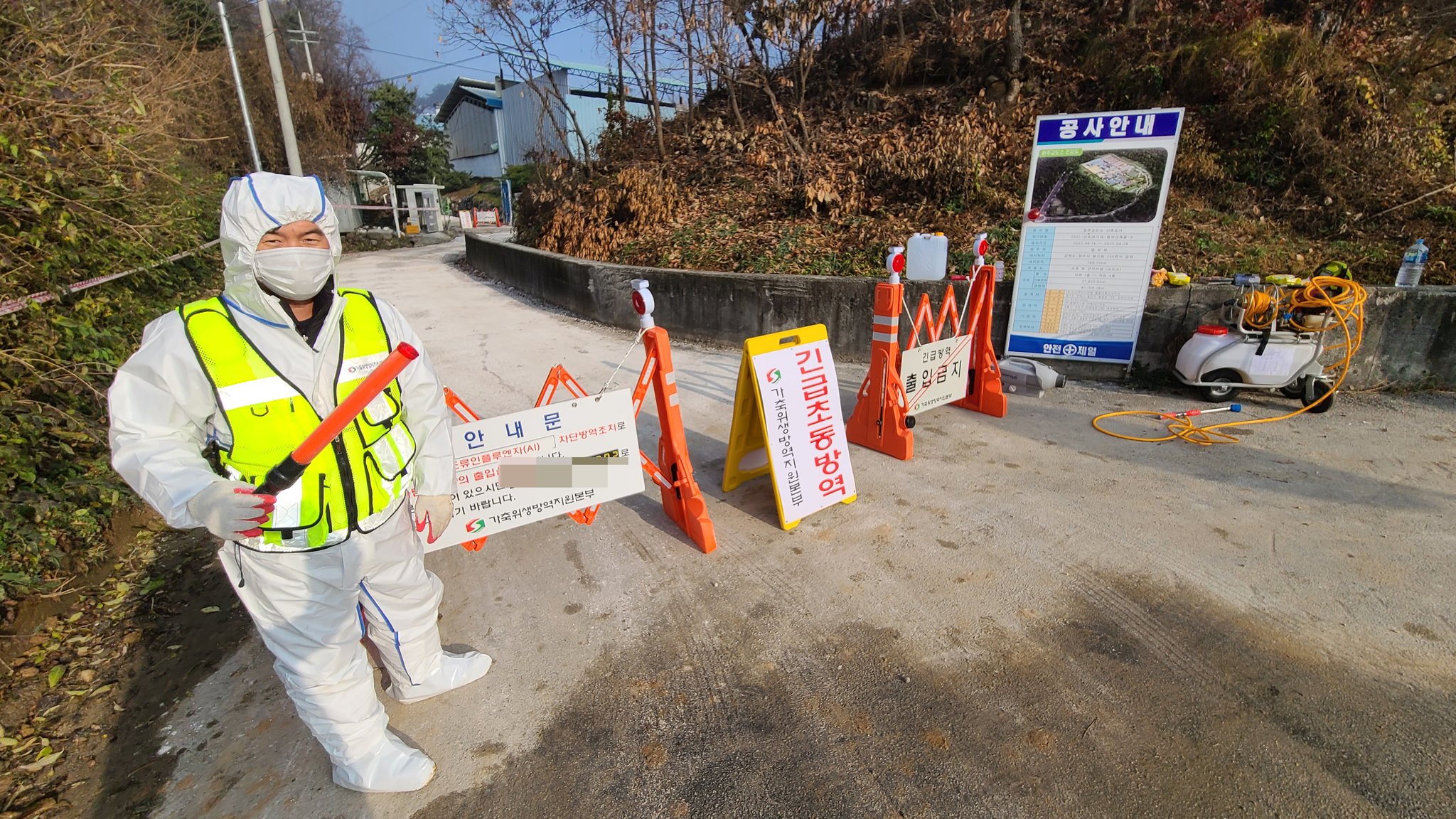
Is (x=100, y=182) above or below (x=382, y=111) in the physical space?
below

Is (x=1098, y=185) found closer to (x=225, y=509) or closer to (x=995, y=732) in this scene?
(x=995, y=732)

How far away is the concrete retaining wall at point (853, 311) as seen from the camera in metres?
5.84

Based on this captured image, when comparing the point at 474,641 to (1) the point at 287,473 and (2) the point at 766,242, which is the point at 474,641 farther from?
(2) the point at 766,242

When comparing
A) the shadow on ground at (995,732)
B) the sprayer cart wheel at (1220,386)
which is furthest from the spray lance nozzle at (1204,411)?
the shadow on ground at (995,732)

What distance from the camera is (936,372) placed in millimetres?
5164

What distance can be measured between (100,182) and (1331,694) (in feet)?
23.6

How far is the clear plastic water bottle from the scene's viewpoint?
583 cm

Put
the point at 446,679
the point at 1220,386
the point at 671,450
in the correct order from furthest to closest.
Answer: the point at 1220,386 → the point at 671,450 → the point at 446,679

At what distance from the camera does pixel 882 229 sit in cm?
876

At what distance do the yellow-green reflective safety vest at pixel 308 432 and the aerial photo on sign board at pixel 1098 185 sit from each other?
20.6 feet

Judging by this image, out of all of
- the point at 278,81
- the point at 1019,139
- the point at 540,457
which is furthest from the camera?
the point at 278,81

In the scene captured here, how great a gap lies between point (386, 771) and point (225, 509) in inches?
45.1

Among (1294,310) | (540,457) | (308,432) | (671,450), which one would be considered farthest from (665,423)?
(1294,310)

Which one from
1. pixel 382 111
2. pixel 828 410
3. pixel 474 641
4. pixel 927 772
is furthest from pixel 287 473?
pixel 382 111
